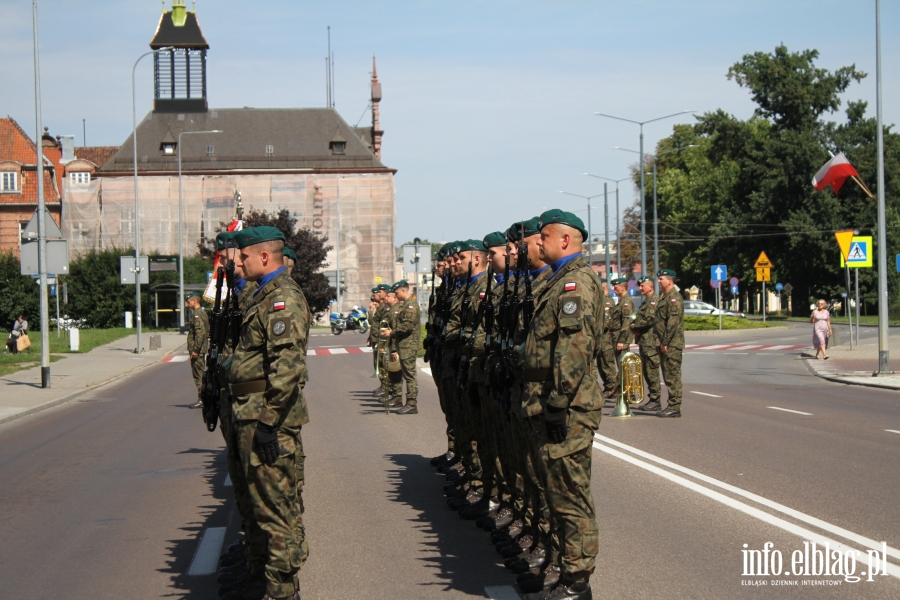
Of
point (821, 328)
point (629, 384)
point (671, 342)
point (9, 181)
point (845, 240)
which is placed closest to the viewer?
point (671, 342)

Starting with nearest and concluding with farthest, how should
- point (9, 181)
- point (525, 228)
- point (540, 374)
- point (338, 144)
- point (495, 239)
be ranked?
point (540, 374)
point (525, 228)
point (495, 239)
point (9, 181)
point (338, 144)

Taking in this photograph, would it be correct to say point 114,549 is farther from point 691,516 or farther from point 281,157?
point 281,157

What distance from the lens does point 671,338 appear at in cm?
1400

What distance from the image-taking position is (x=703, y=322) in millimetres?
43844

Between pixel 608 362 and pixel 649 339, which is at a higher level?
pixel 649 339

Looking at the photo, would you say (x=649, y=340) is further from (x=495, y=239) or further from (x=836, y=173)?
(x=836, y=173)

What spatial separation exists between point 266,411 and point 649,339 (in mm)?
10589

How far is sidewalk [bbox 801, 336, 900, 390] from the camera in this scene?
792 inches

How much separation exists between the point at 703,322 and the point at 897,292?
28120 mm

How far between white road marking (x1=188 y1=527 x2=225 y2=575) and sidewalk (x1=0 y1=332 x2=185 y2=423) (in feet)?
31.5

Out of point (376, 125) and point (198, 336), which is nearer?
point (198, 336)

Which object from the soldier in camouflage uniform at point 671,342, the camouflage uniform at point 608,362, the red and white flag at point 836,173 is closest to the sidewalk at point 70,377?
the camouflage uniform at point 608,362

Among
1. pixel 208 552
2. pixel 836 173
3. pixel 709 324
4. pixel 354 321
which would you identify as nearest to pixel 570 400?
pixel 208 552

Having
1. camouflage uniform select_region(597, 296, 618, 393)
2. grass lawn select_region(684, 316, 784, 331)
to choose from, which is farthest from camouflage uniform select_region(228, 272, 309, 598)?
grass lawn select_region(684, 316, 784, 331)
